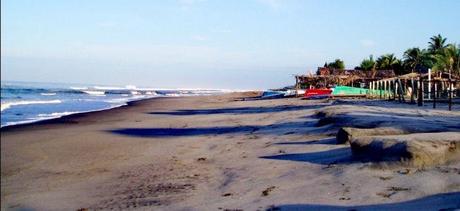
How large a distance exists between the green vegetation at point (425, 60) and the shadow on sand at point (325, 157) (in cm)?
3735

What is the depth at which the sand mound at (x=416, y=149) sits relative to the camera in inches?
300

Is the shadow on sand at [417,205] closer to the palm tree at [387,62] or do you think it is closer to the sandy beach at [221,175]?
the sandy beach at [221,175]

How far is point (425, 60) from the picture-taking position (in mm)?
56719

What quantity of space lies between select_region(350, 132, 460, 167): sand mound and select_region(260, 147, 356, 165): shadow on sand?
44cm

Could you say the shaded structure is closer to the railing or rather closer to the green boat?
the railing

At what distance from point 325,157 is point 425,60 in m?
51.4

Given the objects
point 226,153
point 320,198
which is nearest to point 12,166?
point 226,153

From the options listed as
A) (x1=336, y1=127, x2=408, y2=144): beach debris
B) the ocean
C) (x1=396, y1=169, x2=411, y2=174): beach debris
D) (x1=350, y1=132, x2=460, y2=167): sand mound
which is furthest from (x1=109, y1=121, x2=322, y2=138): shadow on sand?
(x1=396, y1=169, x2=411, y2=174): beach debris

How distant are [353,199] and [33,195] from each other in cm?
554

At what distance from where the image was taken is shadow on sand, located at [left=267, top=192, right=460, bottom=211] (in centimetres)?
574

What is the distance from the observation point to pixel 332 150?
9.91 meters

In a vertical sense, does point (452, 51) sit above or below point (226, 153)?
above

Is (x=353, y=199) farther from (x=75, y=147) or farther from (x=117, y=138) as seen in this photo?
(x=117, y=138)

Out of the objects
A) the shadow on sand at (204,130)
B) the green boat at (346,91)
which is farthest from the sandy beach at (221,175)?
the green boat at (346,91)
